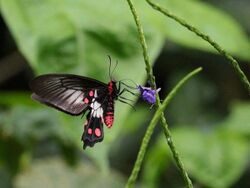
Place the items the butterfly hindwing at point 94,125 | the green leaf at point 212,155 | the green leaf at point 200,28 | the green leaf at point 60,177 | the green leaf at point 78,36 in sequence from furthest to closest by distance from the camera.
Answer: the green leaf at point 60,177 → the green leaf at point 212,155 → the green leaf at point 200,28 → the green leaf at point 78,36 → the butterfly hindwing at point 94,125

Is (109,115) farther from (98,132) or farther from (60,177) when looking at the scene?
(60,177)

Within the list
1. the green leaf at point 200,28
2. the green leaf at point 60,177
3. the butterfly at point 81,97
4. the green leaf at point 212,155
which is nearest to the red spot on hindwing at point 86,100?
the butterfly at point 81,97

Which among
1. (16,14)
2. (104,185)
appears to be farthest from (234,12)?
(16,14)

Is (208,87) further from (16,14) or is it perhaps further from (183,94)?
(16,14)

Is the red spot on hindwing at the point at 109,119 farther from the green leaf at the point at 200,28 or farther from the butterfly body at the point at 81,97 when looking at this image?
the green leaf at the point at 200,28

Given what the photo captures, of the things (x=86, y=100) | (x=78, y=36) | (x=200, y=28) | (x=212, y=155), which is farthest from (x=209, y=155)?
(x=86, y=100)

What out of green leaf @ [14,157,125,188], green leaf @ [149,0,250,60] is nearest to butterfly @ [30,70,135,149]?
green leaf @ [149,0,250,60]

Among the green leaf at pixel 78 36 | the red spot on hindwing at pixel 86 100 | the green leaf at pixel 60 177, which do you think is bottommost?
the green leaf at pixel 60 177
